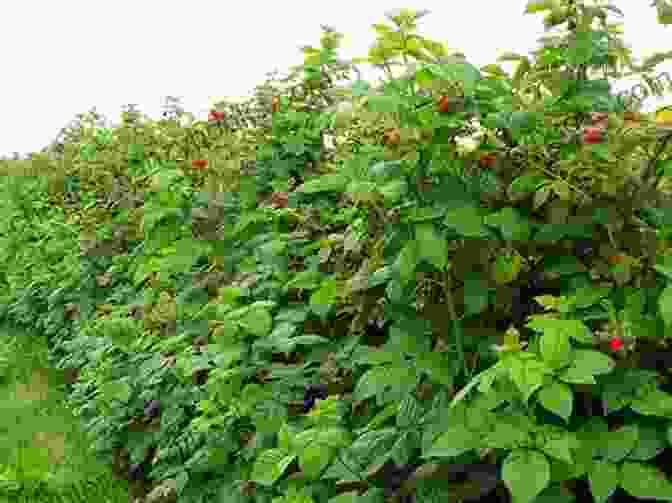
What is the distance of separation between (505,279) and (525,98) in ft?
1.83

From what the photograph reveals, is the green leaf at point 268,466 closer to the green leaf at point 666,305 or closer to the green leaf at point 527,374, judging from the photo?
the green leaf at point 527,374

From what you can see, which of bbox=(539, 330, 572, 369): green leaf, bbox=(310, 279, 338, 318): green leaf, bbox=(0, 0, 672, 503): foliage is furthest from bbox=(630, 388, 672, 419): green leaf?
bbox=(310, 279, 338, 318): green leaf

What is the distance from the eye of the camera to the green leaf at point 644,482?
188cm

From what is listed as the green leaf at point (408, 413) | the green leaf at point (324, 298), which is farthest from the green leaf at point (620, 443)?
the green leaf at point (324, 298)

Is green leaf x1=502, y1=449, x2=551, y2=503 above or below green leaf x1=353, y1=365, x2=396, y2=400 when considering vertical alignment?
below

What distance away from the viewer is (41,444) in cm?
539

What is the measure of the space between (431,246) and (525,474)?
2.22 feet

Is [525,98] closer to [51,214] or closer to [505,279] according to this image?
[505,279]

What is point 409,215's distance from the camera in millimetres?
2354

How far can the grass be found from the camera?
4516 mm

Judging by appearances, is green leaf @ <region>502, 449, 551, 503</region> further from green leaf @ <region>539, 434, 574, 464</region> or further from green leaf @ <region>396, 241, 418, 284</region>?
green leaf @ <region>396, 241, 418, 284</region>

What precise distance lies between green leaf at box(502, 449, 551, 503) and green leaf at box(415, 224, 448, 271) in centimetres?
56

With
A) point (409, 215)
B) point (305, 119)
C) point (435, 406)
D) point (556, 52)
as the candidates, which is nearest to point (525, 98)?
point (556, 52)

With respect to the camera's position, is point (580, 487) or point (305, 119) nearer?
point (580, 487)
